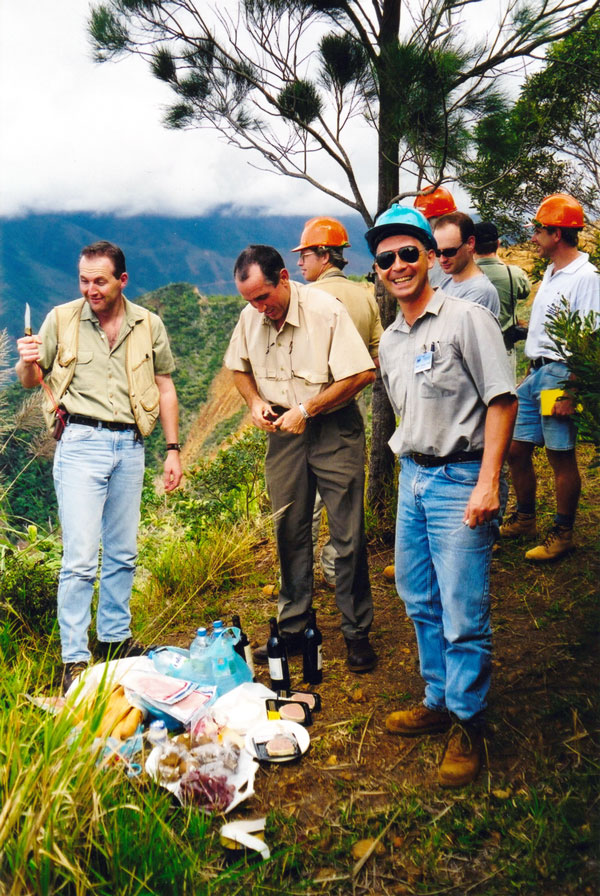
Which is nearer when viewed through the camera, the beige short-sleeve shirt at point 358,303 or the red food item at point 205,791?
the red food item at point 205,791

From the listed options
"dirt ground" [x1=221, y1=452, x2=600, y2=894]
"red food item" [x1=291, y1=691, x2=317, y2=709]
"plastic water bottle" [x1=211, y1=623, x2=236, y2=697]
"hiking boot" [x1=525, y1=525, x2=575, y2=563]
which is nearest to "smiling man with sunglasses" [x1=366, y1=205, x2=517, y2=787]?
"dirt ground" [x1=221, y1=452, x2=600, y2=894]

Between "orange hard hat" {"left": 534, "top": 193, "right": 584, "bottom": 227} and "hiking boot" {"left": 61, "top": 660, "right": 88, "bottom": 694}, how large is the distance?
357 centimetres

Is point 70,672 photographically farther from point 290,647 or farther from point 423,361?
point 423,361

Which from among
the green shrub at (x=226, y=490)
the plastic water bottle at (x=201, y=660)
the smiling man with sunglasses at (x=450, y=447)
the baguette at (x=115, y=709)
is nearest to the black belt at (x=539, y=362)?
the smiling man with sunglasses at (x=450, y=447)

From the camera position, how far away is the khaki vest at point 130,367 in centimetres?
376

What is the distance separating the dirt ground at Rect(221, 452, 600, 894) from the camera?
2.89 m

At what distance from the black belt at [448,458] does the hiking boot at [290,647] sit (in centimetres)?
168

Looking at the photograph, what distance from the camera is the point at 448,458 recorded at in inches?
107

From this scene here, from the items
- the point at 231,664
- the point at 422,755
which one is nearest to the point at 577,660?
the point at 422,755

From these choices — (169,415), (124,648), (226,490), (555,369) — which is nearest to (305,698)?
(124,648)

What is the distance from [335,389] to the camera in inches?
142

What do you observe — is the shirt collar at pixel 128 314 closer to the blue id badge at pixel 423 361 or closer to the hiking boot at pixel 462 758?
the blue id badge at pixel 423 361

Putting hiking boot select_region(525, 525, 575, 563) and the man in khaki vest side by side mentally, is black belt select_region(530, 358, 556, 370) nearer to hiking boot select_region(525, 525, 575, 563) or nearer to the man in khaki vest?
hiking boot select_region(525, 525, 575, 563)

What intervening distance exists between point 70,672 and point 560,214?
3722 mm
